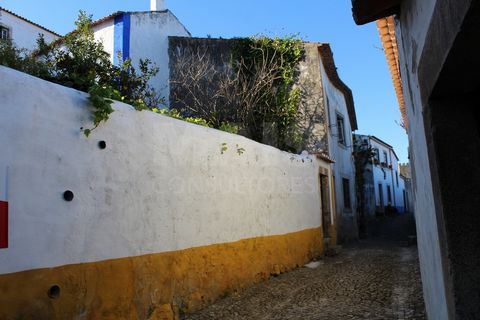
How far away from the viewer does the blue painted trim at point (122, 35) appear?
1270 centimetres

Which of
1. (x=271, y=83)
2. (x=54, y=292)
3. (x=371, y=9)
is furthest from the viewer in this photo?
(x=271, y=83)

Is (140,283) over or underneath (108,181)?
underneath

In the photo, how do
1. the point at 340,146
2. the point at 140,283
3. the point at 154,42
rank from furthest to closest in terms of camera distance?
the point at 340,146
the point at 154,42
the point at 140,283

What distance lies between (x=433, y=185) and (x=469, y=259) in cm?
47

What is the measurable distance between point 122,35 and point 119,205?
9677mm

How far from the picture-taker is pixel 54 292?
11.7 ft

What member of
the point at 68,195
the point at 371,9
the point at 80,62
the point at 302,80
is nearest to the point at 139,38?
the point at 80,62

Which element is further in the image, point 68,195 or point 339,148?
point 339,148

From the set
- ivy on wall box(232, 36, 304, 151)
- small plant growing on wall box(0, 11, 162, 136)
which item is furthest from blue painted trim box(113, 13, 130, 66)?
ivy on wall box(232, 36, 304, 151)

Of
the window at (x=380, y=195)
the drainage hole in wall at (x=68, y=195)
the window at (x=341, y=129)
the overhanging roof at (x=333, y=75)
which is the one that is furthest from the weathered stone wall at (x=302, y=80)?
the window at (x=380, y=195)

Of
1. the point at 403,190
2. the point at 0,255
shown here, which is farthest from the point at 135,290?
the point at 403,190

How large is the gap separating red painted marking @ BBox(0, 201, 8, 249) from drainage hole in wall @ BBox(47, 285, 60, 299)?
57 centimetres

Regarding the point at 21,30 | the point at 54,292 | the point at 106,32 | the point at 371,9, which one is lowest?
the point at 54,292

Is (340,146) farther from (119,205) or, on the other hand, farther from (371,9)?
(371,9)
